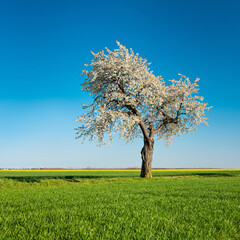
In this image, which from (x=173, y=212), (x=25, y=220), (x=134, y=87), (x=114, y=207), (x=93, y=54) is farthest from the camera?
(x=93, y=54)

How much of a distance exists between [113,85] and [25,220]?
85.4 feet

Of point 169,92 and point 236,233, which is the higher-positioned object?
point 169,92

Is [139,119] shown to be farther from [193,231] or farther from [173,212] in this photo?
[193,231]

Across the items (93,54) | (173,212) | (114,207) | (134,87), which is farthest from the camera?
(93,54)

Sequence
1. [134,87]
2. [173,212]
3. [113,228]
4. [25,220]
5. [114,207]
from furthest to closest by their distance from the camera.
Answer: [134,87] → [114,207] → [173,212] → [25,220] → [113,228]

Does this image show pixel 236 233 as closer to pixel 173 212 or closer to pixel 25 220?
pixel 173 212

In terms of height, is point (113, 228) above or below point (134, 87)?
below

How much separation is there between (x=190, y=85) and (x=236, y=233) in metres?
32.4

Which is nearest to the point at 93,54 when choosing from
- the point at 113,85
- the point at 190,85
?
the point at 113,85

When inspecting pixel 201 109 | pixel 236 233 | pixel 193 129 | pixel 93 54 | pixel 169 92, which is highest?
pixel 93 54

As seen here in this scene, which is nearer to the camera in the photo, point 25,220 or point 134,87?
point 25,220

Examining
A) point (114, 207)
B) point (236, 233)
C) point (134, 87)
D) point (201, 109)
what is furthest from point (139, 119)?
point (236, 233)

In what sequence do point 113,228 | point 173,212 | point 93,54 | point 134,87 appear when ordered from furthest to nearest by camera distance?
point 93,54, point 134,87, point 173,212, point 113,228

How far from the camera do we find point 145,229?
20.3 ft
